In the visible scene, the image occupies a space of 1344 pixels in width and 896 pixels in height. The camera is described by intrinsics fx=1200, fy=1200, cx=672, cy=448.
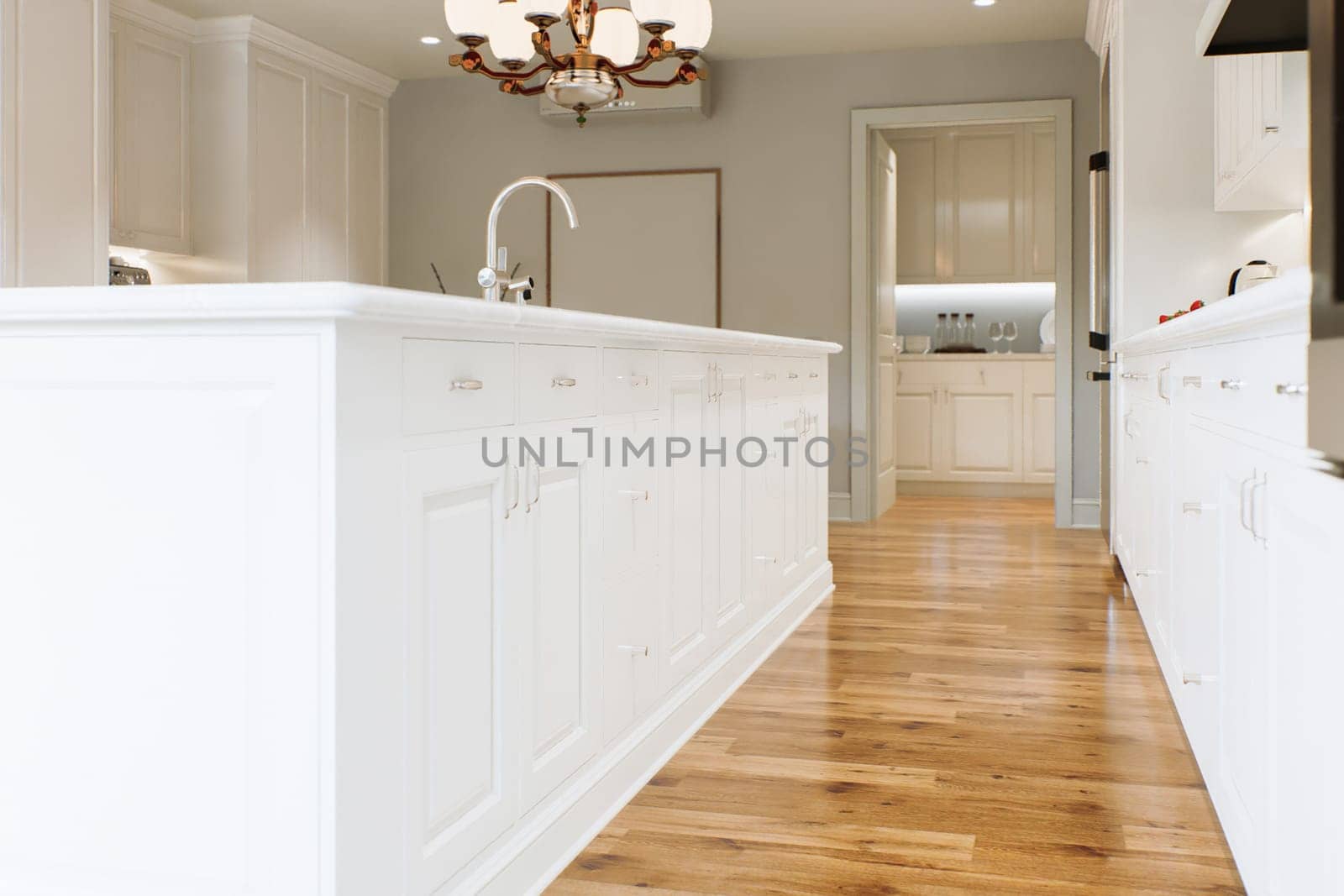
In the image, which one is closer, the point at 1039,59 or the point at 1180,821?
the point at 1180,821

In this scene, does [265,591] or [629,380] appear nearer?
[265,591]

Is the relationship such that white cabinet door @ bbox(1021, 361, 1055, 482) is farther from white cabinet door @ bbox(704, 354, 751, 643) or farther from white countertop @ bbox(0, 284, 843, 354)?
white countertop @ bbox(0, 284, 843, 354)

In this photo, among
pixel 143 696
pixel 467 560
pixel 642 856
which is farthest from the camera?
pixel 642 856

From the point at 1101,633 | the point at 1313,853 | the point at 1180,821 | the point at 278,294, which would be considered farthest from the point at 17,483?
the point at 1101,633

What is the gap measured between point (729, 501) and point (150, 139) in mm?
4039

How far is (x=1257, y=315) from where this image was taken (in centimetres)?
145

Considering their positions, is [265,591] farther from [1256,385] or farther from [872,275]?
[872,275]

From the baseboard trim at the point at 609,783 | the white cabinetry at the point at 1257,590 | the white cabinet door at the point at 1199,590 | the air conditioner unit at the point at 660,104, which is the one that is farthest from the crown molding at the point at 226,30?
the white cabinet door at the point at 1199,590

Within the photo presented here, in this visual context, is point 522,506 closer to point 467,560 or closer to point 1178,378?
point 467,560

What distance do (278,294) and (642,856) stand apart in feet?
3.79

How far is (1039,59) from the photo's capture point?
246 inches

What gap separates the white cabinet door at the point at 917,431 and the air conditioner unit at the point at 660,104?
→ 2.40m

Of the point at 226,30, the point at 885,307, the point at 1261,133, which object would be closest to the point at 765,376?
the point at 1261,133

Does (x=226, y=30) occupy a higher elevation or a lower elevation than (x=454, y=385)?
higher
